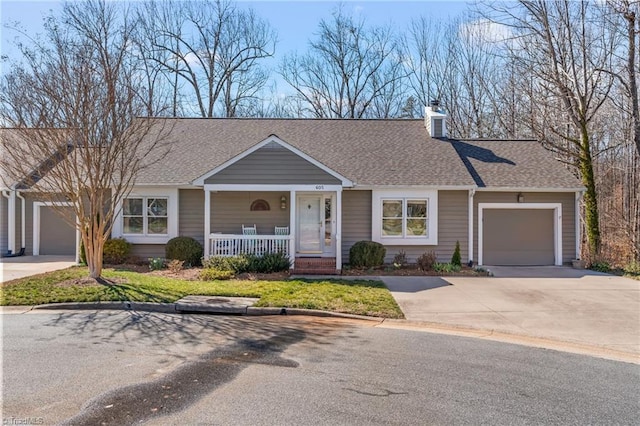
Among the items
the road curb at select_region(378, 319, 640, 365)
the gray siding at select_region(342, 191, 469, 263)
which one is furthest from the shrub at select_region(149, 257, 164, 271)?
the road curb at select_region(378, 319, 640, 365)

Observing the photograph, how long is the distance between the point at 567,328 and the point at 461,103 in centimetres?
2520

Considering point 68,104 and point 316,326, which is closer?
point 316,326

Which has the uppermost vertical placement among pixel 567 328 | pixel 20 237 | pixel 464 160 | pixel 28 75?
pixel 28 75

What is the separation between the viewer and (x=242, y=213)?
1504cm

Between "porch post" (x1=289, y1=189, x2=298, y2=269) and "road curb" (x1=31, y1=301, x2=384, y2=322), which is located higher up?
"porch post" (x1=289, y1=189, x2=298, y2=269)

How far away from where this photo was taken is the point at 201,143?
17203 mm

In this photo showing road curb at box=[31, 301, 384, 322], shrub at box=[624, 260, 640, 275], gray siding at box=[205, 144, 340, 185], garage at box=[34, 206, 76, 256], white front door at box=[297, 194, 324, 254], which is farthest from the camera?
garage at box=[34, 206, 76, 256]

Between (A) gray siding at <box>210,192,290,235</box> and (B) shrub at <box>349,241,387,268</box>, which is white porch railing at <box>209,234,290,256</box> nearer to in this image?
(A) gray siding at <box>210,192,290,235</box>

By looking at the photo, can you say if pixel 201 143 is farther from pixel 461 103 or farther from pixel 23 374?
pixel 461 103

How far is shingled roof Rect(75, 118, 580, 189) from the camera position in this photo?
15.1 metres

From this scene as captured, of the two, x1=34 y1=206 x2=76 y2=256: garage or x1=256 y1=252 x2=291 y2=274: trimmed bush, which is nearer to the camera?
x1=256 y1=252 x2=291 y2=274: trimmed bush

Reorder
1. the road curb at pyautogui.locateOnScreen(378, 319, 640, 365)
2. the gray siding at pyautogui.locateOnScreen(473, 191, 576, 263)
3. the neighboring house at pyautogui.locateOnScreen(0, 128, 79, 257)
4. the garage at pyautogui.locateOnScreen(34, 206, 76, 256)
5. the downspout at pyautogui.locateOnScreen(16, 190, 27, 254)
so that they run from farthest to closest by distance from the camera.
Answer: the garage at pyautogui.locateOnScreen(34, 206, 76, 256) → the downspout at pyautogui.locateOnScreen(16, 190, 27, 254) → the neighboring house at pyautogui.locateOnScreen(0, 128, 79, 257) → the gray siding at pyautogui.locateOnScreen(473, 191, 576, 263) → the road curb at pyautogui.locateOnScreen(378, 319, 640, 365)

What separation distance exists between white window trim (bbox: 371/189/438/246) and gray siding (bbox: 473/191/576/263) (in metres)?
1.82

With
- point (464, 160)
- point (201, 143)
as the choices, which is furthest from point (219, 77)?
point (464, 160)
